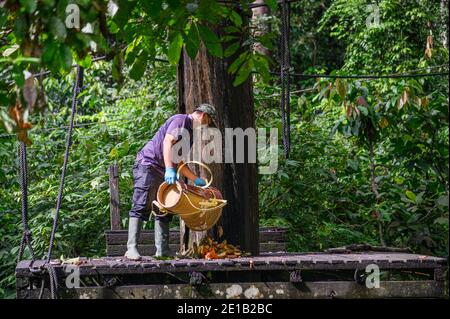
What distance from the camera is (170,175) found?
582 centimetres

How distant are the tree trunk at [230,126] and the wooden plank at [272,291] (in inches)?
37.6

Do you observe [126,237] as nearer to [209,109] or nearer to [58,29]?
[209,109]

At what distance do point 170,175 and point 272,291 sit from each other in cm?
112

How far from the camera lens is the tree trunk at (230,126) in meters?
6.12

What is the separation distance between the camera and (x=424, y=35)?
14594mm

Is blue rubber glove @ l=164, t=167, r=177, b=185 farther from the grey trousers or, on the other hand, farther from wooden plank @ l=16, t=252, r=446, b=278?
wooden plank @ l=16, t=252, r=446, b=278

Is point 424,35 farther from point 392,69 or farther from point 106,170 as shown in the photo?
point 106,170

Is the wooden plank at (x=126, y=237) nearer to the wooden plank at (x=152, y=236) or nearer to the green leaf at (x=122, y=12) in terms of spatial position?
the wooden plank at (x=152, y=236)

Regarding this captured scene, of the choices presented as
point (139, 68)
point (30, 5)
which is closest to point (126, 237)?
point (139, 68)

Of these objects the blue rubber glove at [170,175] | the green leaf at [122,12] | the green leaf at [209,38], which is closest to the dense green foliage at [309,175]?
the blue rubber glove at [170,175]

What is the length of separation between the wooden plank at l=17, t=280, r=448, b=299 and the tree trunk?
0.95 m

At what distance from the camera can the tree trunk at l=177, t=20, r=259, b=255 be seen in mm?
6125

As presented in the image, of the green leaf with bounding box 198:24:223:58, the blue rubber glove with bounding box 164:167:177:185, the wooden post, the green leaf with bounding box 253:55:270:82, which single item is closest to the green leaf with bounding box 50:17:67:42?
the green leaf with bounding box 198:24:223:58

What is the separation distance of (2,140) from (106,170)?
1.00m
